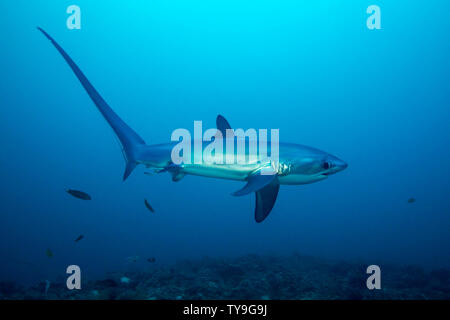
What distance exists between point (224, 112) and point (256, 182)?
78.0m

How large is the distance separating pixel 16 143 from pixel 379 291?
339 ft

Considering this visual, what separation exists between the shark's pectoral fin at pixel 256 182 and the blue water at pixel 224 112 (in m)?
35.8

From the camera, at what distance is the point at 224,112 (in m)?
80.9

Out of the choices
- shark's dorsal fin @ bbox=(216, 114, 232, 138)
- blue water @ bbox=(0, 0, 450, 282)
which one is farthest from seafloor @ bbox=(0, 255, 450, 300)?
blue water @ bbox=(0, 0, 450, 282)

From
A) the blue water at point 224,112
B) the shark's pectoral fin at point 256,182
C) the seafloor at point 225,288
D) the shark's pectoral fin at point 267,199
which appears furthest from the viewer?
the blue water at point 224,112

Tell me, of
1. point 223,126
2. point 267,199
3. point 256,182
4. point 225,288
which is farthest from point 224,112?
point 256,182

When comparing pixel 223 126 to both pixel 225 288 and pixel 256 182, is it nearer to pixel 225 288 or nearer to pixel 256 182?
pixel 256 182

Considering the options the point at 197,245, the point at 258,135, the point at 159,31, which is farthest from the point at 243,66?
the point at 258,135

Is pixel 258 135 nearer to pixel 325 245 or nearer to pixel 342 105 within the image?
pixel 325 245

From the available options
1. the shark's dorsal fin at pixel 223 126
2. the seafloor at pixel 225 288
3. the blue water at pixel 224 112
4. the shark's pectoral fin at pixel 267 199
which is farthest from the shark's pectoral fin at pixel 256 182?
the blue water at pixel 224 112

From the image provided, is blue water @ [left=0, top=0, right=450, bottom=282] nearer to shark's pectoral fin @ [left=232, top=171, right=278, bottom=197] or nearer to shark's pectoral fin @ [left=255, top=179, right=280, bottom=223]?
shark's pectoral fin @ [left=255, top=179, right=280, bottom=223]

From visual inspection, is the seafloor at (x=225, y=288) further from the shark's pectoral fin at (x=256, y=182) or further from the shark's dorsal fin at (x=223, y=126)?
the shark's dorsal fin at (x=223, y=126)

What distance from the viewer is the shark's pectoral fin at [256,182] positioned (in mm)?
4006

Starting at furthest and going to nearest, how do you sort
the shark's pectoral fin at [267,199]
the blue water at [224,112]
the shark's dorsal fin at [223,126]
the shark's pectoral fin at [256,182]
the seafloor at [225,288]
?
1. the blue water at [224,112]
2. the seafloor at [225,288]
3. the shark's dorsal fin at [223,126]
4. the shark's pectoral fin at [267,199]
5. the shark's pectoral fin at [256,182]
